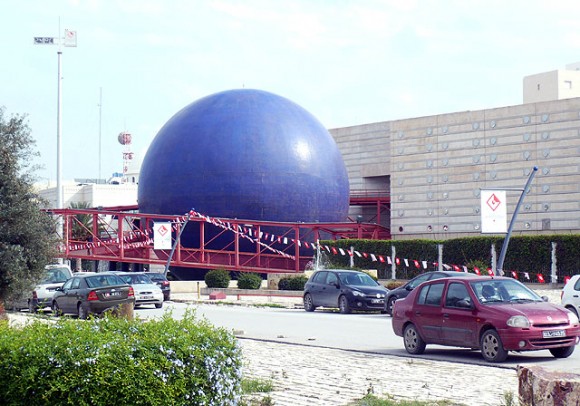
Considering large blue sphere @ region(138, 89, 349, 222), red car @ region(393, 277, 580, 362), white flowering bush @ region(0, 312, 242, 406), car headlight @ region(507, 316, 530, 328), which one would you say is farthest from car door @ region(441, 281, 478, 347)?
large blue sphere @ region(138, 89, 349, 222)

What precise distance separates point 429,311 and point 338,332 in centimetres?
505

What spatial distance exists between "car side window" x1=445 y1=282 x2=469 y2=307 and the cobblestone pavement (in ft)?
4.47

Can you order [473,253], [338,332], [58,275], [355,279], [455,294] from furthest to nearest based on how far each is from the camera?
[473,253]
[58,275]
[355,279]
[338,332]
[455,294]

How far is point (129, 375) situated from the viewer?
7.48 meters

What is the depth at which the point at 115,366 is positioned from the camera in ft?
24.5

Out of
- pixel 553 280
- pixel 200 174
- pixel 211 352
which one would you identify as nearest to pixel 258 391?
pixel 211 352

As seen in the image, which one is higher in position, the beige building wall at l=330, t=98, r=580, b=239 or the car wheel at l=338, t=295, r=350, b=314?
the beige building wall at l=330, t=98, r=580, b=239

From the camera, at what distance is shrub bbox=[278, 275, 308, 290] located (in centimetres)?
4166

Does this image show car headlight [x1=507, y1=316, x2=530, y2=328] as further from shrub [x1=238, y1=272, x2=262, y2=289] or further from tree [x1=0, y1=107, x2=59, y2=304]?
shrub [x1=238, y1=272, x2=262, y2=289]

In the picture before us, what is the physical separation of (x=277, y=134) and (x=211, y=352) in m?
44.6

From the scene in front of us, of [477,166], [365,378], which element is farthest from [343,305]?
[477,166]

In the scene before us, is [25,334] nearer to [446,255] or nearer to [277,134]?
[446,255]

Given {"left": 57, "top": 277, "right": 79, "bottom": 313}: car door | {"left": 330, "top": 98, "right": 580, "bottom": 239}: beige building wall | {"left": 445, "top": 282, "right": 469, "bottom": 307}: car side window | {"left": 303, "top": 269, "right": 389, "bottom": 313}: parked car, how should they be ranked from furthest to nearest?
{"left": 330, "top": 98, "right": 580, "bottom": 239}: beige building wall
{"left": 303, "top": 269, "right": 389, "bottom": 313}: parked car
{"left": 57, "top": 277, "right": 79, "bottom": 313}: car door
{"left": 445, "top": 282, "right": 469, "bottom": 307}: car side window

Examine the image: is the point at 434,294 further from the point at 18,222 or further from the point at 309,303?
the point at 309,303
